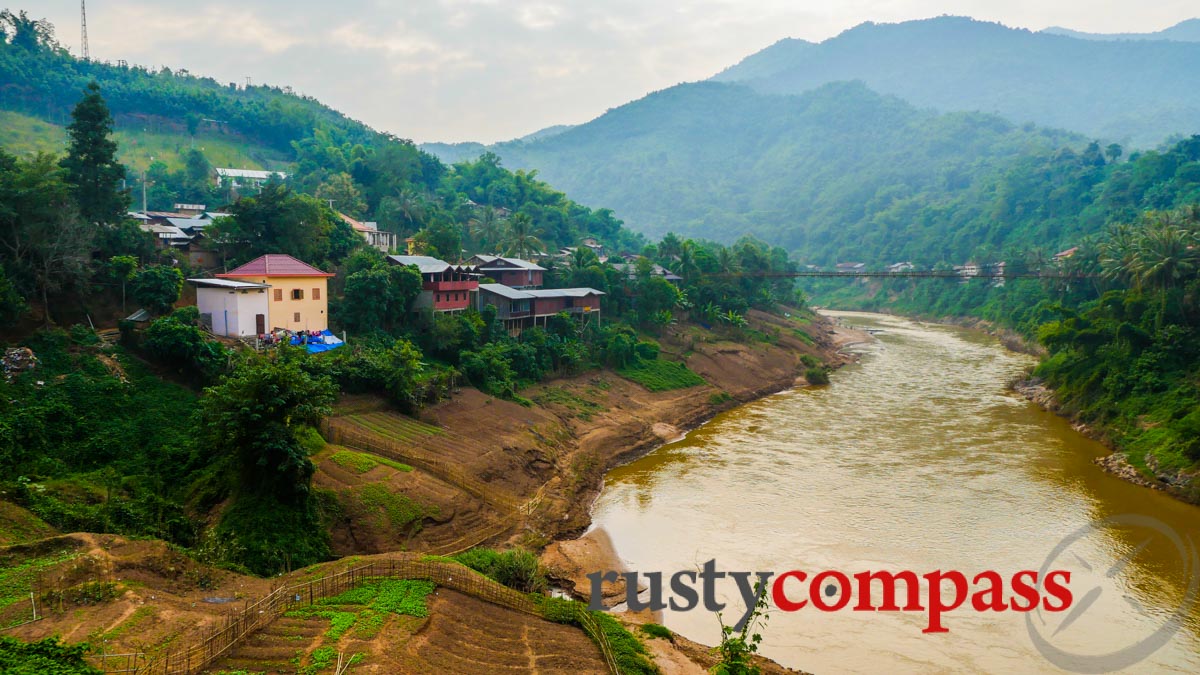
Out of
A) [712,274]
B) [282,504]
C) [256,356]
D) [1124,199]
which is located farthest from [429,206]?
[1124,199]

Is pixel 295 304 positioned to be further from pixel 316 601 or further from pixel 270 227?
pixel 316 601

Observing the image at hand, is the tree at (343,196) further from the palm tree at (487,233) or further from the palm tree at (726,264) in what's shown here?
the palm tree at (726,264)

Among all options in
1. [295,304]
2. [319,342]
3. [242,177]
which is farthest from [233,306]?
[242,177]

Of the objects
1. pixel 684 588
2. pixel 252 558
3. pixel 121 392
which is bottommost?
pixel 684 588

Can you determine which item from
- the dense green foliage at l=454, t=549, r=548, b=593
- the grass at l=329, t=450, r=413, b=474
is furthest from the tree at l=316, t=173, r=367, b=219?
the dense green foliage at l=454, t=549, r=548, b=593

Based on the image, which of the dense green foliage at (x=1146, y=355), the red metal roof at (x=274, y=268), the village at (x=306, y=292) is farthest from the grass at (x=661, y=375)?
the dense green foliage at (x=1146, y=355)

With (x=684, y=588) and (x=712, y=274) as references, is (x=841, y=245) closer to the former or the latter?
(x=712, y=274)
